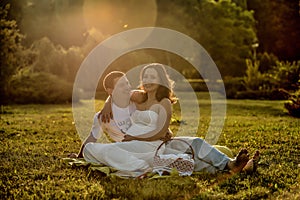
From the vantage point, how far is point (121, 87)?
6.82 metres

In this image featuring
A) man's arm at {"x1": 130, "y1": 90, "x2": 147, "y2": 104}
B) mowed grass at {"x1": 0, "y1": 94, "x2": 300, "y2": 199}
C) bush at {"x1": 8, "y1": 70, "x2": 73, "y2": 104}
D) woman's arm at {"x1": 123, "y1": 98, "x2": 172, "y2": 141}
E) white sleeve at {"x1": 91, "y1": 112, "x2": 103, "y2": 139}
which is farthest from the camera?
bush at {"x1": 8, "y1": 70, "x2": 73, "y2": 104}

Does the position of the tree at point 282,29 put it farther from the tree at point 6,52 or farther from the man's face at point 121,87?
the man's face at point 121,87

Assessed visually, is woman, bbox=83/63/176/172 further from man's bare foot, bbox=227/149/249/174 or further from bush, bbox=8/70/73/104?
bush, bbox=8/70/73/104

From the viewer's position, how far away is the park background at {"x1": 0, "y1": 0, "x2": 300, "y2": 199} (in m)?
5.53

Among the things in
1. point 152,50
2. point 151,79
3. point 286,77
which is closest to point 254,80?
point 286,77

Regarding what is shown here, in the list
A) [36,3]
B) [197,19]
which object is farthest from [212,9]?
[36,3]

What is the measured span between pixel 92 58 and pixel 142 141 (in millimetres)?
16784

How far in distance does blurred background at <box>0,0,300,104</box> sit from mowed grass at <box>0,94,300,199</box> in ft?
33.4

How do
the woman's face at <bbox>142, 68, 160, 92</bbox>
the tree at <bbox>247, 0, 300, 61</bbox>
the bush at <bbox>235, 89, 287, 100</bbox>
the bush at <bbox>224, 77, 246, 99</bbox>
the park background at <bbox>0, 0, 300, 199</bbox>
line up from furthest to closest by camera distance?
the tree at <bbox>247, 0, 300, 61</bbox> < the bush at <bbox>224, 77, 246, 99</bbox> < the bush at <bbox>235, 89, 287, 100</bbox> < the woman's face at <bbox>142, 68, 160, 92</bbox> < the park background at <bbox>0, 0, 300, 199</bbox>

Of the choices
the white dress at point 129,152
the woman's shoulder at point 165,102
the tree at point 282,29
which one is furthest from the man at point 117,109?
the tree at point 282,29

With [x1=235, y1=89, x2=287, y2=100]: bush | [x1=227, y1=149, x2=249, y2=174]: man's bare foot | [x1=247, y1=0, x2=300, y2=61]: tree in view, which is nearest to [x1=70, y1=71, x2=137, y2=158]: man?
[x1=227, y1=149, x2=249, y2=174]: man's bare foot

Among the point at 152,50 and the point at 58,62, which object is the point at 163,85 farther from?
the point at 152,50

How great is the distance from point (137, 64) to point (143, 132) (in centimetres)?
1815

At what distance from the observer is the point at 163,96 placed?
6398mm
